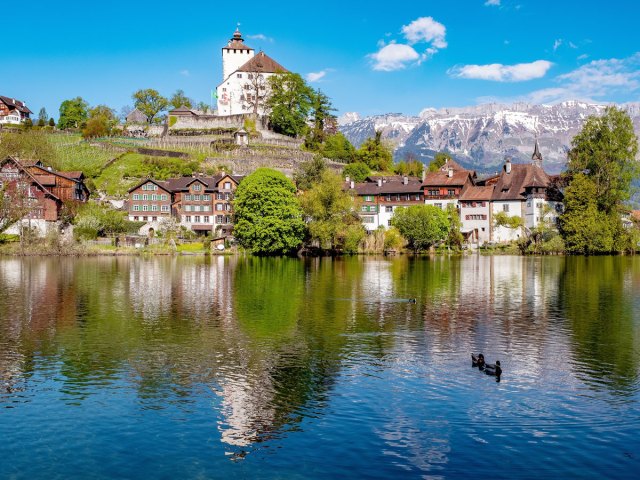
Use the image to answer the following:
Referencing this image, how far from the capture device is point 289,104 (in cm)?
14162

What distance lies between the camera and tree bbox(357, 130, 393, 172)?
141 m

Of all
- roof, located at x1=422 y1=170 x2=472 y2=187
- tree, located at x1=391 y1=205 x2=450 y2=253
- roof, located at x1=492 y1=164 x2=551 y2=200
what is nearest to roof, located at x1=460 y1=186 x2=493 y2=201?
roof, located at x1=492 y1=164 x2=551 y2=200

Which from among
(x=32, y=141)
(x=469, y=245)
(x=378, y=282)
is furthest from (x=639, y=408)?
(x=32, y=141)

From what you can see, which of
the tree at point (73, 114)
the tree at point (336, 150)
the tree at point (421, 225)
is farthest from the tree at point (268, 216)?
the tree at point (73, 114)

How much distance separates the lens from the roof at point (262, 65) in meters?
150

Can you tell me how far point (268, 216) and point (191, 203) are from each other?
76.9ft

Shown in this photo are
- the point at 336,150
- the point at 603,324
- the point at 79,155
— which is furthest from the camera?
the point at 336,150

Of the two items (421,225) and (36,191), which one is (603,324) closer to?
(421,225)

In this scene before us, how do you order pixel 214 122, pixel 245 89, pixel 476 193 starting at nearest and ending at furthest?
pixel 476 193, pixel 214 122, pixel 245 89

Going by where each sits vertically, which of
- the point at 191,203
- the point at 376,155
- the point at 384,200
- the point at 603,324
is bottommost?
the point at 603,324

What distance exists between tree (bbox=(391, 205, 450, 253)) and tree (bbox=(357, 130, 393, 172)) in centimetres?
3939

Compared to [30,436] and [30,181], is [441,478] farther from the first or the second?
[30,181]

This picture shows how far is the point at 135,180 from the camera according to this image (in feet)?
392

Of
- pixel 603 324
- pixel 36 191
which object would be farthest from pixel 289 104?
pixel 603 324
